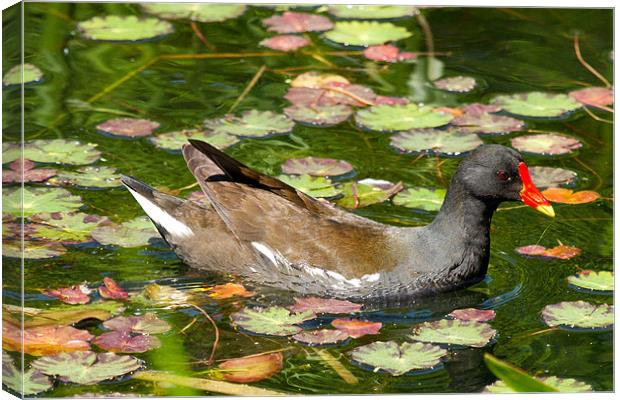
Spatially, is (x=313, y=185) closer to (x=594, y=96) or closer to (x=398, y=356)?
(x=398, y=356)

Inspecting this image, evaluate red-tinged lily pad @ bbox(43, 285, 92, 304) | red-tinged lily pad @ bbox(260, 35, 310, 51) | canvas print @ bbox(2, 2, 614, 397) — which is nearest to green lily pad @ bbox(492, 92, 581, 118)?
canvas print @ bbox(2, 2, 614, 397)

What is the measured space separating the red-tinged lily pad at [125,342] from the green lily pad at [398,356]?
0.86 metres

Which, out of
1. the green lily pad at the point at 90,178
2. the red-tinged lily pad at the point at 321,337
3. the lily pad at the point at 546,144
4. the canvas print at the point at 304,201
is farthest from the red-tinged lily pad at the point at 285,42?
the red-tinged lily pad at the point at 321,337

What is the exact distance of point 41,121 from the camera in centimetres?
844

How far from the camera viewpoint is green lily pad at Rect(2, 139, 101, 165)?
26.0 feet

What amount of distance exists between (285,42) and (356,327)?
12.0 feet

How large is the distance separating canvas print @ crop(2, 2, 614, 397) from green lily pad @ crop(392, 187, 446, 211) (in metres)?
0.02

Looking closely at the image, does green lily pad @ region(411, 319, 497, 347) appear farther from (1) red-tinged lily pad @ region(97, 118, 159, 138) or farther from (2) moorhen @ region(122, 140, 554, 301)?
(1) red-tinged lily pad @ region(97, 118, 159, 138)

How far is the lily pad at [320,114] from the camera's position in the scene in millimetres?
8570

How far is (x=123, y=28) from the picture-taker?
961 centimetres

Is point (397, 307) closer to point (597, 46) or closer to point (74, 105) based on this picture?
point (74, 105)

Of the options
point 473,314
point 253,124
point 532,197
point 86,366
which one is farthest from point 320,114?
point 86,366

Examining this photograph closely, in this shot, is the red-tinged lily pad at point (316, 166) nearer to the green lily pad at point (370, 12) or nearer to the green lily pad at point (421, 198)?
the green lily pad at point (421, 198)

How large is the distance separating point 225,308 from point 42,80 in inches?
112
